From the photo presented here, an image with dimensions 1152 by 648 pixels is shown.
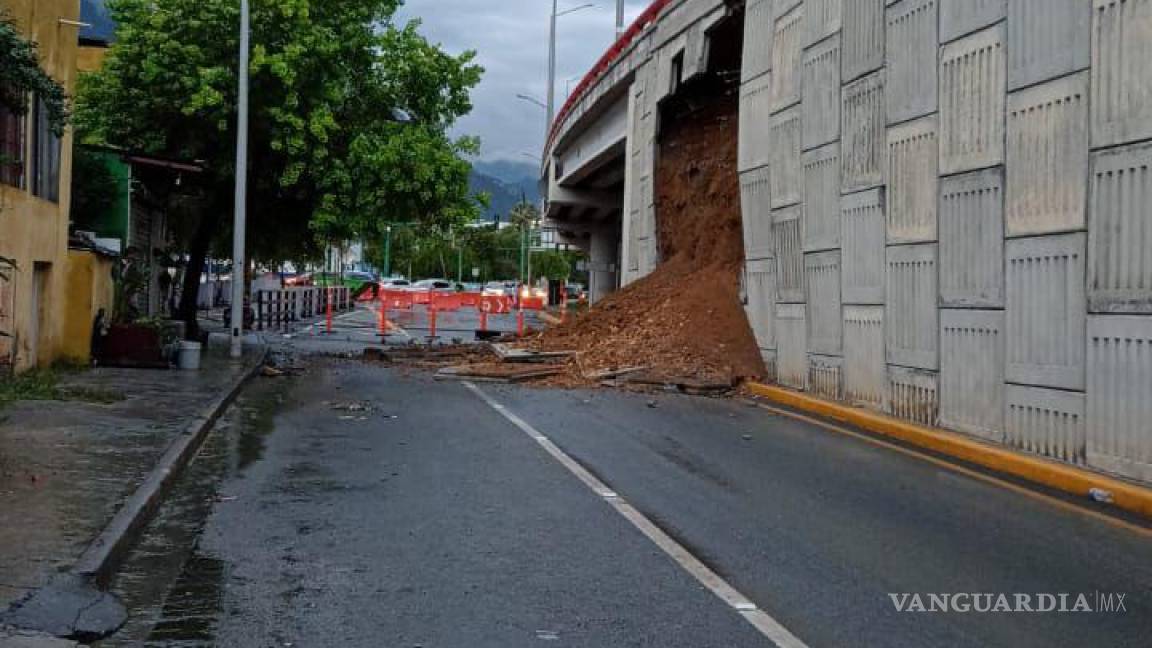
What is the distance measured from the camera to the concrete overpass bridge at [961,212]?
10.1 metres

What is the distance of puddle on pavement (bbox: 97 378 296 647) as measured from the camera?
558 cm

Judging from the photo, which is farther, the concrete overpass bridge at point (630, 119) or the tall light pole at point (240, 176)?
the concrete overpass bridge at point (630, 119)

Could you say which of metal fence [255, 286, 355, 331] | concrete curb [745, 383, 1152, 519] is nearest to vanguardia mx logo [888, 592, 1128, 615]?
concrete curb [745, 383, 1152, 519]

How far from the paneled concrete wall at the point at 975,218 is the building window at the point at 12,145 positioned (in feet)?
36.9

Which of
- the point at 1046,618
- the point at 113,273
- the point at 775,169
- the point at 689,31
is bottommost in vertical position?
the point at 1046,618

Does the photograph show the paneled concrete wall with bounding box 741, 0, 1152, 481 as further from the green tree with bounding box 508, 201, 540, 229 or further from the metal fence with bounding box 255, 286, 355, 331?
the green tree with bounding box 508, 201, 540, 229

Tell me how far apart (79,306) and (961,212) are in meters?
13.8

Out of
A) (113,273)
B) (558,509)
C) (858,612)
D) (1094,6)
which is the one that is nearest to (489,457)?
(558,509)

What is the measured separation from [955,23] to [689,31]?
12.1 metres

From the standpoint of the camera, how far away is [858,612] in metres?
6.02

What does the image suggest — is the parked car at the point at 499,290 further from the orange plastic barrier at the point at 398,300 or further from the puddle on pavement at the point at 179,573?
the puddle on pavement at the point at 179,573

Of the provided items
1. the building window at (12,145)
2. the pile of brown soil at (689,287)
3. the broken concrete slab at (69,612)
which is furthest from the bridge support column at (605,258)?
the broken concrete slab at (69,612)

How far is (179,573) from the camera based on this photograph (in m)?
6.70

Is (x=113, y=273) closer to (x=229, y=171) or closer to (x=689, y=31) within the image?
(x=229, y=171)
